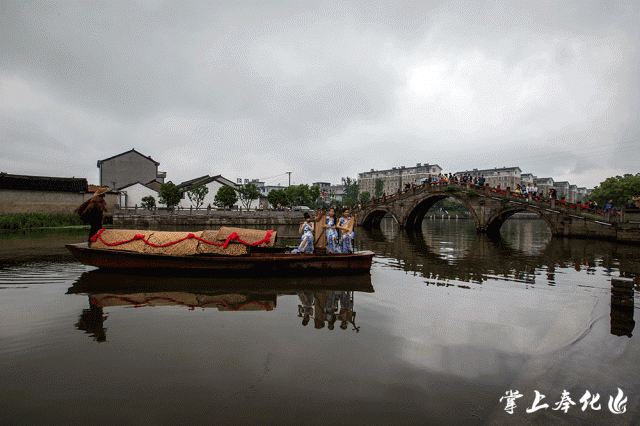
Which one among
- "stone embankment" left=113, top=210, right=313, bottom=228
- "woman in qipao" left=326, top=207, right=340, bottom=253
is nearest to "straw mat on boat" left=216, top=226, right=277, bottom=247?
"woman in qipao" left=326, top=207, right=340, bottom=253

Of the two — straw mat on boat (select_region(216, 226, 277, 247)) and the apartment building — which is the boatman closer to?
straw mat on boat (select_region(216, 226, 277, 247))

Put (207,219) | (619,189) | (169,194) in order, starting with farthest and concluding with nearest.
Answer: (619,189)
(169,194)
(207,219)

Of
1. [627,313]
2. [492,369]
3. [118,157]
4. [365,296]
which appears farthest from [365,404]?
[118,157]

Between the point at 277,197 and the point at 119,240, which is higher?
the point at 277,197

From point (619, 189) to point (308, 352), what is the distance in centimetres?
6674

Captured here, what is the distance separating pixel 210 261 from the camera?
346 inches

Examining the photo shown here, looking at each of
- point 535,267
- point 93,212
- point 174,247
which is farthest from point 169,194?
point 535,267

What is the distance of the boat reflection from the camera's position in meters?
6.16

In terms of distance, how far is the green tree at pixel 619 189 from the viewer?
5041 centimetres

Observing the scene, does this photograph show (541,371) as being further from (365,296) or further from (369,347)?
(365,296)

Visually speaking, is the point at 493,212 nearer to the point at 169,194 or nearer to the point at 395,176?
the point at 169,194

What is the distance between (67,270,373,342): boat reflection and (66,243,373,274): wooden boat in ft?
0.99

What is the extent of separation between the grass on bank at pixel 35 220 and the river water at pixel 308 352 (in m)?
22.5

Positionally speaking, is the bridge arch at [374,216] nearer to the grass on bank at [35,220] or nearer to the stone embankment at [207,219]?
the stone embankment at [207,219]
